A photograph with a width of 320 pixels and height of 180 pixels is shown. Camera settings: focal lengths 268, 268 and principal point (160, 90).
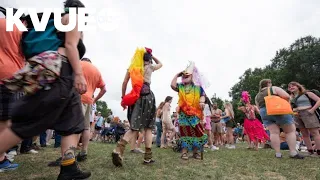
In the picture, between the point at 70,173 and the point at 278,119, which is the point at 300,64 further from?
the point at 70,173

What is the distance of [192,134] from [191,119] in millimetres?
327

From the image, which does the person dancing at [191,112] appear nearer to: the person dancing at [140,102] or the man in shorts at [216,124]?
the person dancing at [140,102]

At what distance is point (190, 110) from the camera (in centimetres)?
582

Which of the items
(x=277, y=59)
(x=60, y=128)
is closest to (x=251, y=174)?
(x=60, y=128)

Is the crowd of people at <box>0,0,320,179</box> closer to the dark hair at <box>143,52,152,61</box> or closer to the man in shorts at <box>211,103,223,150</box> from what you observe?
the dark hair at <box>143,52,152,61</box>

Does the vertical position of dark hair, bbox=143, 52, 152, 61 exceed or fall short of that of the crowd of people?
it exceeds it

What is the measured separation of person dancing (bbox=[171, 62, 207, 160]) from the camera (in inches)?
229

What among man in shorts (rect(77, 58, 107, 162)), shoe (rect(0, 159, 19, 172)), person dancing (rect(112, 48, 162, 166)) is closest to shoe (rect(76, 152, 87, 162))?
man in shorts (rect(77, 58, 107, 162))

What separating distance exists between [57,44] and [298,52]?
172 ft

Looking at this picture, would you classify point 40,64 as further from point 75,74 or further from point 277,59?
point 277,59

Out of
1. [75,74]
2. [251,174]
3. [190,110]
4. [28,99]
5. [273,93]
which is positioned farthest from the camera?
[273,93]

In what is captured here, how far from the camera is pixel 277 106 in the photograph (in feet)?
19.9

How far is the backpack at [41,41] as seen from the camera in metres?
2.64

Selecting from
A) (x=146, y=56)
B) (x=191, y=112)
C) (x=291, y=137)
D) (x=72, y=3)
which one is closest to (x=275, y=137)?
(x=291, y=137)
